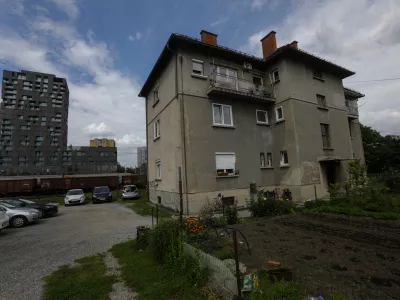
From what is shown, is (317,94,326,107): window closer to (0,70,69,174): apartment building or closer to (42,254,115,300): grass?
→ (42,254,115,300): grass

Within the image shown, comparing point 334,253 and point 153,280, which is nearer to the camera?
point 153,280

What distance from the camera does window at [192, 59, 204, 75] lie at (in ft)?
44.3

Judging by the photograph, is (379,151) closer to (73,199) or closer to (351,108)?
(351,108)

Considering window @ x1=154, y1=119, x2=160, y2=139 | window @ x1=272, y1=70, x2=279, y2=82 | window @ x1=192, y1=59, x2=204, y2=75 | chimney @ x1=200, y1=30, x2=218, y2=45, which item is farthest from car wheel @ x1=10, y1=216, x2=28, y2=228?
window @ x1=272, y1=70, x2=279, y2=82

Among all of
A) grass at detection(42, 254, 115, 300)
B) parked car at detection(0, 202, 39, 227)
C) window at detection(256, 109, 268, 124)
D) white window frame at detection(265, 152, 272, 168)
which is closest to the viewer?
grass at detection(42, 254, 115, 300)

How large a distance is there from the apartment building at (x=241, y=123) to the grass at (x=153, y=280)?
6.07 metres

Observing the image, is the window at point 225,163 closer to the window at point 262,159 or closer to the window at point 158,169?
the window at point 262,159

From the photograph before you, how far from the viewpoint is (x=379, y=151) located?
31.3m

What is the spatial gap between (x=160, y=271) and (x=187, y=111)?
9197mm

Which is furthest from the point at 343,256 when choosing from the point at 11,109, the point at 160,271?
the point at 11,109

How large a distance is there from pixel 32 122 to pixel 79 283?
313ft

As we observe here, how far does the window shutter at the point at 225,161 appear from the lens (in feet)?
42.8

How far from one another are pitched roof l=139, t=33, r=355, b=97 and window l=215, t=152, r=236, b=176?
6.85 meters

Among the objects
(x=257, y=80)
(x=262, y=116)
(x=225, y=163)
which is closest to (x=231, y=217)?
(x=225, y=163)
